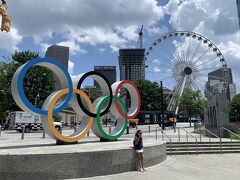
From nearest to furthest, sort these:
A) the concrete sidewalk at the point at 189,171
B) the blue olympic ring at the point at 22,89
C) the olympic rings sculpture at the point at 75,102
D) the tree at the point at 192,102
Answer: the concrete sidewalk at the point at 189,171 → the blue olympic ring at the point at 22,89 → the olympic rings sculpture at the point at 75,102 → the tree at the point at 192,102

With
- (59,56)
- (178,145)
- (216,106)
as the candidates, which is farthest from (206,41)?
(59,56)

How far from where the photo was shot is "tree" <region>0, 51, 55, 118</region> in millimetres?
43250

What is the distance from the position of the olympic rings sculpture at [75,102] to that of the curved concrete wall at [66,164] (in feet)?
9.94

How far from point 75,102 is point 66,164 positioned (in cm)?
453

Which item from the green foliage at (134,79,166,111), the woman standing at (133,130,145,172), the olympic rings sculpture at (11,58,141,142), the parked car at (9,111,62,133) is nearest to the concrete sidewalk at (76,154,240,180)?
the woman standing at (133,130,145,172)

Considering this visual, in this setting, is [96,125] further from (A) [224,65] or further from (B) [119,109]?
(A) [224,65]

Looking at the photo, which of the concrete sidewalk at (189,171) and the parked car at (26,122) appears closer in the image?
the concrete sidewalk at (189,171)

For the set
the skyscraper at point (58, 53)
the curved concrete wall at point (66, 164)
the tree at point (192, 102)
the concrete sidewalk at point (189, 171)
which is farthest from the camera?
the skyscraper at point (58, 53)

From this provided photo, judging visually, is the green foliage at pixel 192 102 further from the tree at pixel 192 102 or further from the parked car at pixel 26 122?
the parked car at pixel 26 122

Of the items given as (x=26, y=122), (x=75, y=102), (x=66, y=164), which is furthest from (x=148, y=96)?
(x=66, y=164)

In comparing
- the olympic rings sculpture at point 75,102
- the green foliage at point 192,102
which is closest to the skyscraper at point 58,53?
the green foliage at point 192,102

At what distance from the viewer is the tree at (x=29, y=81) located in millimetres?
43250

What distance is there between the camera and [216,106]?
24094mm

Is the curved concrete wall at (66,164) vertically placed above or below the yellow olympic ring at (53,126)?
below
